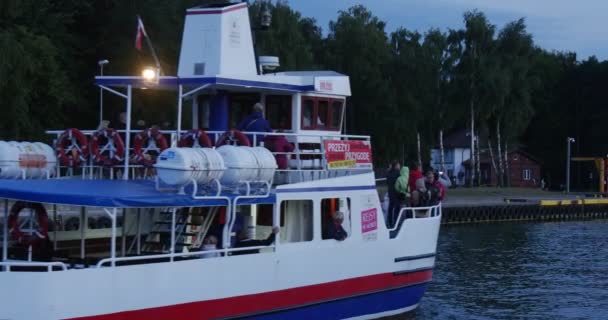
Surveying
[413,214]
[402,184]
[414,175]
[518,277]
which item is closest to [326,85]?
[402,184]

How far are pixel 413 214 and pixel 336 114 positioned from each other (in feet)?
8.56

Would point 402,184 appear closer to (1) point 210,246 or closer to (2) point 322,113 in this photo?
(2) point 322,113

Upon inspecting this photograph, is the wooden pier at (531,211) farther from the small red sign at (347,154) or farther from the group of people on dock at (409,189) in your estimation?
the small red sign at (347,154)

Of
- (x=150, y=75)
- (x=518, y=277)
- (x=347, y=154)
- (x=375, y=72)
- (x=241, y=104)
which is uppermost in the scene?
(x=375, y=72)

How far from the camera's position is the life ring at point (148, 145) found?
1544 cm

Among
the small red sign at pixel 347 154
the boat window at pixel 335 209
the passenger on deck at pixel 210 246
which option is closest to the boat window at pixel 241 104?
the small red sign at pixel 347 154

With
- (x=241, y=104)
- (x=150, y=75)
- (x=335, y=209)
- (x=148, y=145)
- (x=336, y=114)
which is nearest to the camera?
(x=150, y=75)

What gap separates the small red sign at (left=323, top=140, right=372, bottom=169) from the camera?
16906 millimetres

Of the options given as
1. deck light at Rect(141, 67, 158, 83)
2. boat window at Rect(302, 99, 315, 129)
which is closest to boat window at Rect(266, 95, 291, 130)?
boat window at Rect(302, 99, 315, 129)

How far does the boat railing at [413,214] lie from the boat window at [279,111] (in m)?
2.95

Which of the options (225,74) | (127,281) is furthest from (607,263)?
(127,281)

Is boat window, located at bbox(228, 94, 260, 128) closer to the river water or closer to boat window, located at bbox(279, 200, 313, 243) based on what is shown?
boat window, located at bbox(279, 200, 313, 243)

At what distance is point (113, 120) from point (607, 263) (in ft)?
72.1

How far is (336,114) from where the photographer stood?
18750 millimetres
